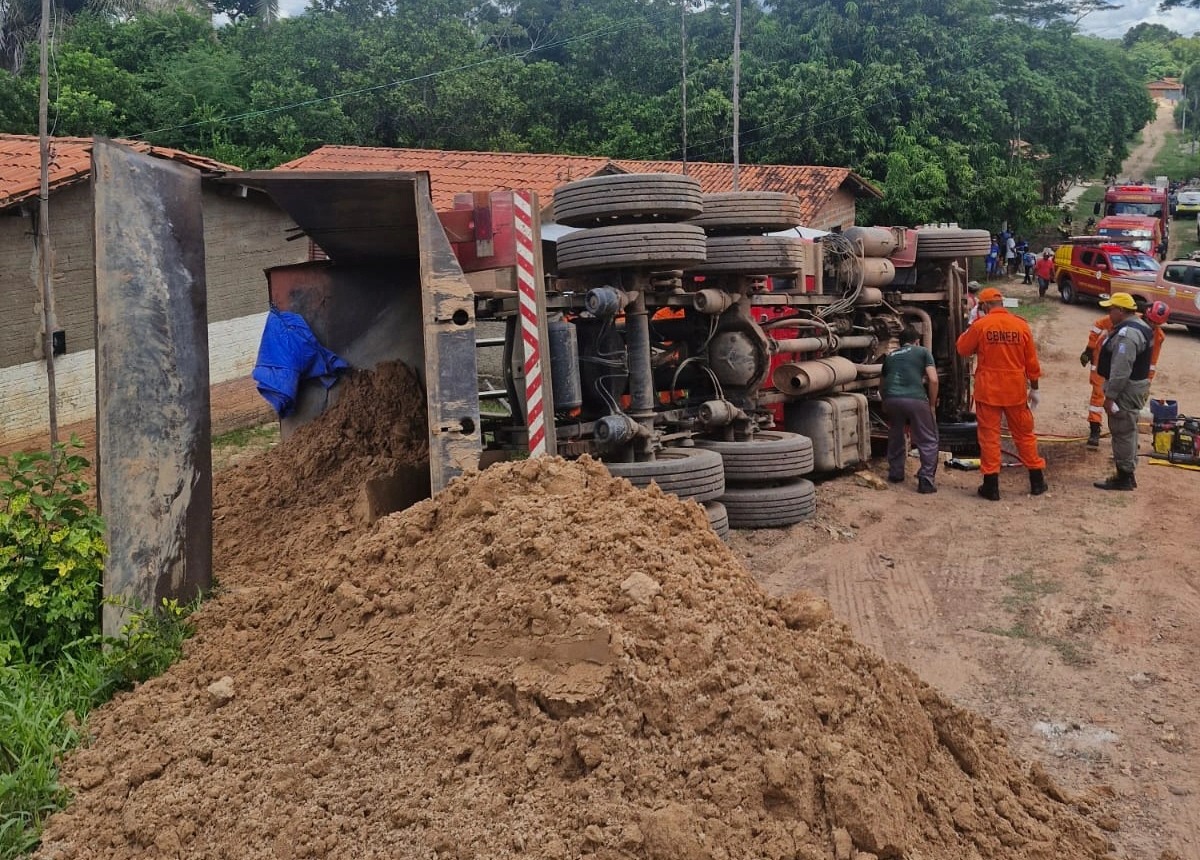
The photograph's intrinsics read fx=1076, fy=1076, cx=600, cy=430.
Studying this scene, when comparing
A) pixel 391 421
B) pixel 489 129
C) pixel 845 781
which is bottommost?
pixel 845 781

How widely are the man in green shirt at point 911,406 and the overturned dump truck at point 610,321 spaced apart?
394 millimetres

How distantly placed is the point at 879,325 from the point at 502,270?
5.63 metres

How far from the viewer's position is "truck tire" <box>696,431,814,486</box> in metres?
7.68

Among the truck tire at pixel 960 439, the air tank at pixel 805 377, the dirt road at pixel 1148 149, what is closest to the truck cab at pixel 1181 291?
the truck tire at pixel 960 439

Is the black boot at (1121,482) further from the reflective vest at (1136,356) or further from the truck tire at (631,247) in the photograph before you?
the truck tire at (631,247)

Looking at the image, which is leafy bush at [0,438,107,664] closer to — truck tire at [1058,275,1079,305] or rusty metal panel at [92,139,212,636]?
rusty metal panel at [92,139,212,636]

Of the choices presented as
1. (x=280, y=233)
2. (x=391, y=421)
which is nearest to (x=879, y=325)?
(x=391, y=421)

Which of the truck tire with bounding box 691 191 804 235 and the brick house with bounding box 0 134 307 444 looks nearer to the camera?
the truck tire with bounding box 691 191 804 235

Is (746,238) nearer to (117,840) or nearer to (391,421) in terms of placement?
(391,421)

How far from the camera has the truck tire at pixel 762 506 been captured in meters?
7.70

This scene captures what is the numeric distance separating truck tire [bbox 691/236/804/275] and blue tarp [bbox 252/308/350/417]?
112 inches

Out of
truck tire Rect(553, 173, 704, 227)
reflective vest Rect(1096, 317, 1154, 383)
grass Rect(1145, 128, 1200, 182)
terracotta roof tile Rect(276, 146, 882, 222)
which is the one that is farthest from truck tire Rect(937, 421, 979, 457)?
grass Rect(1145, 128, 1200, 182)

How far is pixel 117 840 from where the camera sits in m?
3.10

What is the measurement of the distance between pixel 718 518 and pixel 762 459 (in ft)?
2.57
